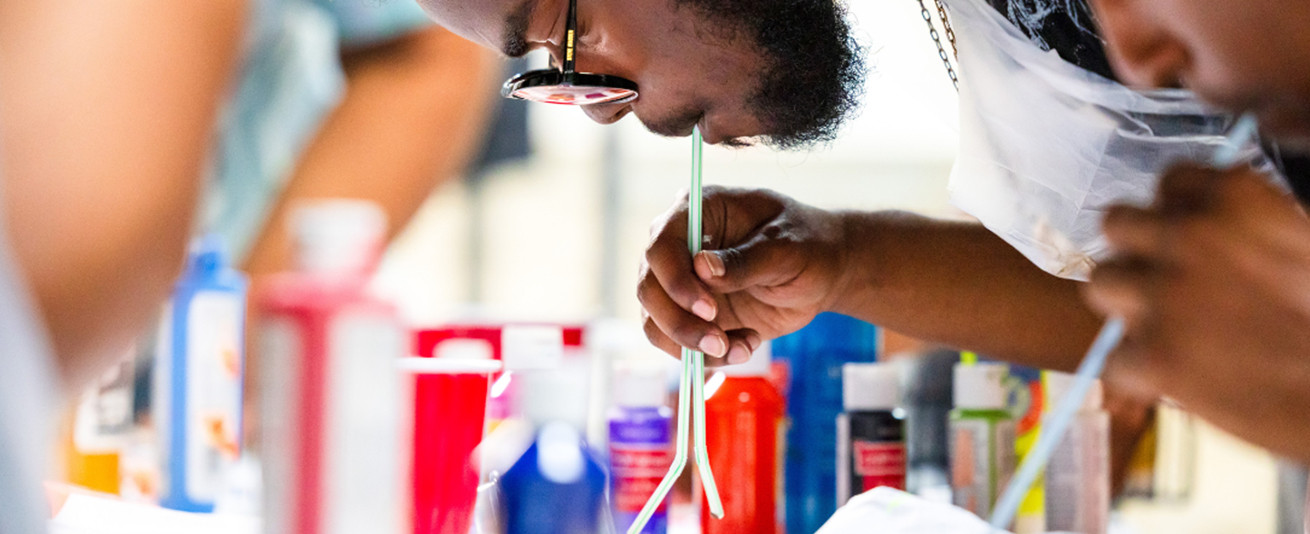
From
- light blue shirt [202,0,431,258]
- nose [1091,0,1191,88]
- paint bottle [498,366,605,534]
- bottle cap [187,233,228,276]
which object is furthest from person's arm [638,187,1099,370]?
light blue shirt [202,0,431,258]

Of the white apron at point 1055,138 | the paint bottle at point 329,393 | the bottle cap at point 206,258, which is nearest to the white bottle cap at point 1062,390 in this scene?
the white apron at point 1055,138

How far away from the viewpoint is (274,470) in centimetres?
39

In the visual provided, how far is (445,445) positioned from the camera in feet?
2.54

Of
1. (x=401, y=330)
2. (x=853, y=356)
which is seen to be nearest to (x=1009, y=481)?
(x=853, y=356)

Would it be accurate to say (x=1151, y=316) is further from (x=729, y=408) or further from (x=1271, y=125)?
(x=729, y=408)

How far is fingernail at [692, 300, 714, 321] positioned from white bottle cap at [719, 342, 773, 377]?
0.13 metres

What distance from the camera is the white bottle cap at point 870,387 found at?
0.94 meters

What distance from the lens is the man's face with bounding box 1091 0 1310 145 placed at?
17.9 inches

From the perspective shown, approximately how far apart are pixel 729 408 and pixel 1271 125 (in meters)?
0.53

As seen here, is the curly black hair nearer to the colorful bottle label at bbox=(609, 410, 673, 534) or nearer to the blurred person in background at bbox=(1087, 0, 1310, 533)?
the colorful bottle label at bbox=(609, 410, 673, 534)

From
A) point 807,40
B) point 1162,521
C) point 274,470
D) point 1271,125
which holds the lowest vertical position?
point 1162,521

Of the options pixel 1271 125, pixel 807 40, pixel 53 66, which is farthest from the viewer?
pixel 807 40

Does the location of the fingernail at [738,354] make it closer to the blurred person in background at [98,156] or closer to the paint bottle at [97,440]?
the blurred person in background at [98,156]

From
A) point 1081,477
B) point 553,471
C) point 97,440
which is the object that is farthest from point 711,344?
point 97,440
